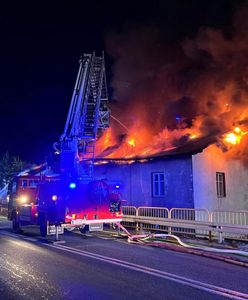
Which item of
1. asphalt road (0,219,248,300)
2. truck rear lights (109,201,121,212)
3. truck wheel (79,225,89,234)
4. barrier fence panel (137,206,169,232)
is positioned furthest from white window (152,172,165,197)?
asphalt road (0,219,248,300)

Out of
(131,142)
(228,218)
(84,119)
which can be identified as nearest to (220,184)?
(228,218)

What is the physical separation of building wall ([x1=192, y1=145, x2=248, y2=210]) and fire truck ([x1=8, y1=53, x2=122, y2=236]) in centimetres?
428

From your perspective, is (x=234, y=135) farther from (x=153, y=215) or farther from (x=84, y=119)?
(x=84, y=119)

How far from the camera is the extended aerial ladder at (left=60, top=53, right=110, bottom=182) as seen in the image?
15227mm

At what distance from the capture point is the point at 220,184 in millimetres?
16891

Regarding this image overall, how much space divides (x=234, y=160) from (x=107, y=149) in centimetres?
787

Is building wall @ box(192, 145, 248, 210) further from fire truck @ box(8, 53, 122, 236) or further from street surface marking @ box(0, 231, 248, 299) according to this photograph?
street surface marking @ box(0, 231, 248, 299)

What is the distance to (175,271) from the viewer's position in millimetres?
7215

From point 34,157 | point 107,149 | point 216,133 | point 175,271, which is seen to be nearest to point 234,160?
point 216,133

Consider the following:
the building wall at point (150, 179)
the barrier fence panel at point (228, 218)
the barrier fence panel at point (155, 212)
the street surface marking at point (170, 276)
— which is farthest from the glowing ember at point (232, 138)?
the street surface marking at point (170, 276)

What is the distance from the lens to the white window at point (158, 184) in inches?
659

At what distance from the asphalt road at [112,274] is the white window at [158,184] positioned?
6535 millimetres

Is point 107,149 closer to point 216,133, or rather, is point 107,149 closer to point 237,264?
point 216,133

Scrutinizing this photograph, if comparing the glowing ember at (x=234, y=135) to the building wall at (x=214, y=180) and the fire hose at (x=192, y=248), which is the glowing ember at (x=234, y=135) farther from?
the fire hose at (x=192, y=248)
